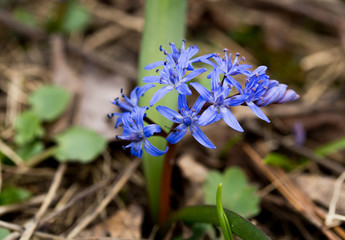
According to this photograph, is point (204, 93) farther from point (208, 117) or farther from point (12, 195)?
point (12, 195)

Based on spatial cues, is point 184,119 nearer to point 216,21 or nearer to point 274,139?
point 274,139

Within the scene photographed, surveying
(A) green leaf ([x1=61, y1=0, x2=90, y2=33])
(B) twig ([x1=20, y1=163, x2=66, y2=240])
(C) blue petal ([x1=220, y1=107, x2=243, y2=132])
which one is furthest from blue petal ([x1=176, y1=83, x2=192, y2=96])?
(A) green leaf ([x1=61, y1=0, x2=90, y2=33])

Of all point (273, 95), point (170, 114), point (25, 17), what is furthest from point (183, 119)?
point (25, 17)

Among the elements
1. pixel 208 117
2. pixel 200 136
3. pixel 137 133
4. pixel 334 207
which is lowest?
pixel 334 207

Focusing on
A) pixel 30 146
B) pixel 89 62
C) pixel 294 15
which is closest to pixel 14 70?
pixel 89 62

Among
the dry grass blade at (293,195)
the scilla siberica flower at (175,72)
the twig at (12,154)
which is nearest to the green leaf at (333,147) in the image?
the dry grass blade at (293,195)
